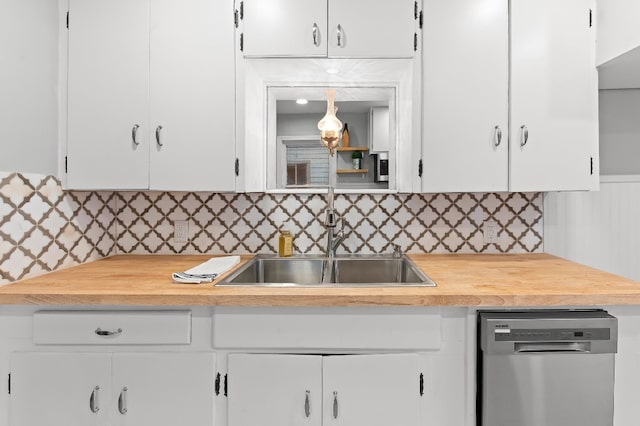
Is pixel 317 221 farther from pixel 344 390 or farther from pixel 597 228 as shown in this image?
pixel 597 228

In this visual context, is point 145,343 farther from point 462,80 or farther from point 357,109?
point 462,80

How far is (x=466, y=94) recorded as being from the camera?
1.75 metres

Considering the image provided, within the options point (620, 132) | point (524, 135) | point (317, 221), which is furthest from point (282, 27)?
point (620, 132)

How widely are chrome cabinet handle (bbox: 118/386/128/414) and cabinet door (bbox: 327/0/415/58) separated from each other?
157 centimetres

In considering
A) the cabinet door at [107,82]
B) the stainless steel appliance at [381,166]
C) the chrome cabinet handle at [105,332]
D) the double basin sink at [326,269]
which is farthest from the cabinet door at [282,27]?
the chrome cabinet handle at [105,332]

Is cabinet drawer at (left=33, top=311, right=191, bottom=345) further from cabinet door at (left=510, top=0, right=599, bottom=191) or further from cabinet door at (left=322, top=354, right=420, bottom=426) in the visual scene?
cabinet door at (left=510, top=0, right=599, bottom=191)

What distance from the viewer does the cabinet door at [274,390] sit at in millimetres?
1323

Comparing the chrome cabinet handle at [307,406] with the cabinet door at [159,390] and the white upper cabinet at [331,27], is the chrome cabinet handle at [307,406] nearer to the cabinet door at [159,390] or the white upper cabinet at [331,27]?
the cabinet door at [159,390]

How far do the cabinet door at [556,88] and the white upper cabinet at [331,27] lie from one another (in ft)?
1.58

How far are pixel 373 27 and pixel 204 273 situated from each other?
1255 mm

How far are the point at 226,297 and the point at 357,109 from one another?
118 cm

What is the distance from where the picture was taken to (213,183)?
5.83 feet

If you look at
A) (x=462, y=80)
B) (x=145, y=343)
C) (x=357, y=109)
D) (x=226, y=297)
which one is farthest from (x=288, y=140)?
(x=145, y=343)

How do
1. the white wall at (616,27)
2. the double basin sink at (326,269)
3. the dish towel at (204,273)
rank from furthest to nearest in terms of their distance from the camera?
the double basin sink at (326,269), the white wall at (616,27), the dish towel at (204,273)
